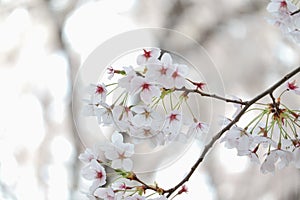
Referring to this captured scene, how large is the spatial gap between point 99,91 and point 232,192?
1.39 m

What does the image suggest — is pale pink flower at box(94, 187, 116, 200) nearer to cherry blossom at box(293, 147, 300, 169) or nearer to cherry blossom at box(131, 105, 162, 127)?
cherry blossom at box(131, 105, 162, 127)

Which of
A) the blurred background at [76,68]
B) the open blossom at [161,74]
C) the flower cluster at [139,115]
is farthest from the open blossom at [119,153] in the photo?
the blurred background at [76,68]

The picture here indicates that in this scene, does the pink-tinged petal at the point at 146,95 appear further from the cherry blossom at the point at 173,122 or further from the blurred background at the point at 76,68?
the blurred background at the point at 76,68

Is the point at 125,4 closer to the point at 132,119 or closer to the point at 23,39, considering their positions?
the point at 23,39

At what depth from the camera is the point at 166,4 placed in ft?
6.52

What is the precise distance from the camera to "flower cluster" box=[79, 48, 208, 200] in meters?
0.48

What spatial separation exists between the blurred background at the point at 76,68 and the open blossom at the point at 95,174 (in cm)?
113

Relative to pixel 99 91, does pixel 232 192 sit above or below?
above

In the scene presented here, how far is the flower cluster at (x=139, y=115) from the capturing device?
482 mm

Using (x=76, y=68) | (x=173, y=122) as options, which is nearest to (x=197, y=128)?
(x=173, y=122)

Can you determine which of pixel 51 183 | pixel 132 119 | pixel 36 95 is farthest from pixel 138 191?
pixel 36 95

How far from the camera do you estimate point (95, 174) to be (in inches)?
21.4

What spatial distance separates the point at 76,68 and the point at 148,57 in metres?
1.33

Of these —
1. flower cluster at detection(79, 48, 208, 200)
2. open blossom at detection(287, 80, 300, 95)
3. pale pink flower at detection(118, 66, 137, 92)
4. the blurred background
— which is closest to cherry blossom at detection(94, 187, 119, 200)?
flower cluster at detection(79, 48, 208, 200)
